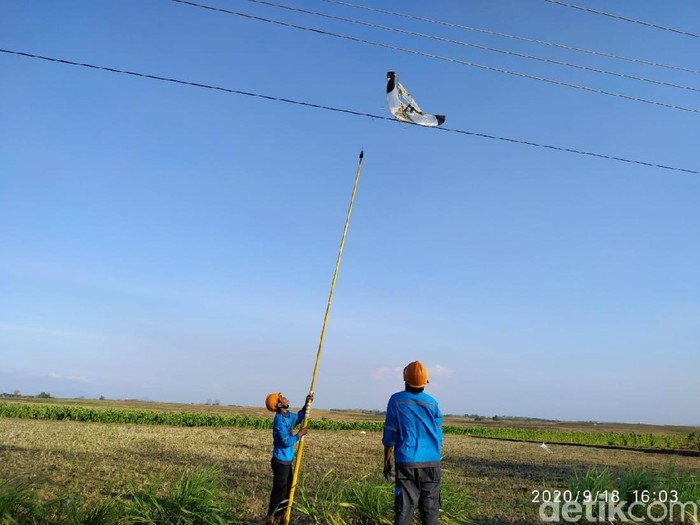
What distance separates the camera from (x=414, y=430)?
596 centimetres

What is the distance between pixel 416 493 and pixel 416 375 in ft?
3.93

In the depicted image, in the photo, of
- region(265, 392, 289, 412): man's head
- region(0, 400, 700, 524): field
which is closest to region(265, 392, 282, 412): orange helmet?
region(265, 392, 289, 412): man's head

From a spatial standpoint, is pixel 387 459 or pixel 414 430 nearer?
pixel 414 430

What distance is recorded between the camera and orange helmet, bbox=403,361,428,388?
20.1ft

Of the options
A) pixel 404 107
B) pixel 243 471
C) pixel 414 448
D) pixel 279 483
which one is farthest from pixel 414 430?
pixel 243 471

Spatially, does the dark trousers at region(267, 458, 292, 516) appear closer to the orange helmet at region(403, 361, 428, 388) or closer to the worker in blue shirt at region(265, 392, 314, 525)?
the worker in blue shirt at region(265, 392, 314, 525)

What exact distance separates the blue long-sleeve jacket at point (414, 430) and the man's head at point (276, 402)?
2.45m

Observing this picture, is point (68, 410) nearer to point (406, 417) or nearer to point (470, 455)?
point (470, 455)

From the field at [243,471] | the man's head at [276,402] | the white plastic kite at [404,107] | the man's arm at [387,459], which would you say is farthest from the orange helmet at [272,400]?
the white plastic kite at [404,107]

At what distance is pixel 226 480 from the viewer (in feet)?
43.0

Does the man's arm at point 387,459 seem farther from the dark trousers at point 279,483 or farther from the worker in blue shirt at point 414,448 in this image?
the dark trousers at point 279,483

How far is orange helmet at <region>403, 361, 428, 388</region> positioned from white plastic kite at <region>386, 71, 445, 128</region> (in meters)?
4.77

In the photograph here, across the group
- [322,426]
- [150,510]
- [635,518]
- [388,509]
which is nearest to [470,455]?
[635,518]

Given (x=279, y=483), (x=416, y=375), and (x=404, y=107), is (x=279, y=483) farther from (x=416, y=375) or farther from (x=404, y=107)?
(x=404, y=107)
